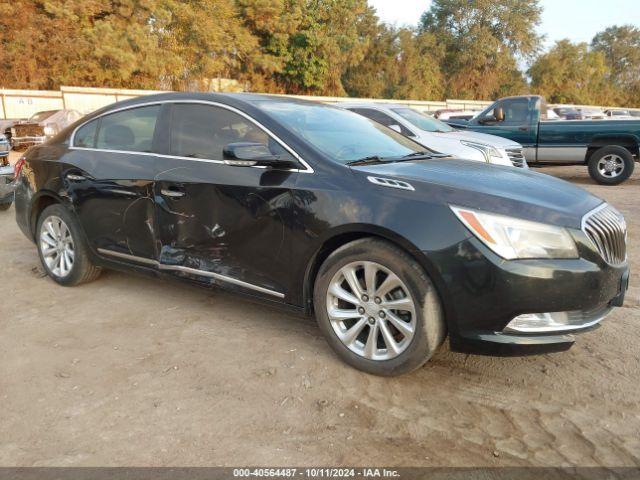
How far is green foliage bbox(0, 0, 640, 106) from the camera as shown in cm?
3011

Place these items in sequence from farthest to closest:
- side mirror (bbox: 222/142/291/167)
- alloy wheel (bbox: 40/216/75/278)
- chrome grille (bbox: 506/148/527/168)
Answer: chrome grille (bbox: 506/148/527/168) < alloy wheel (bbox: 40/216/75/278) < side mirror (bbox: 222/142/291/167)

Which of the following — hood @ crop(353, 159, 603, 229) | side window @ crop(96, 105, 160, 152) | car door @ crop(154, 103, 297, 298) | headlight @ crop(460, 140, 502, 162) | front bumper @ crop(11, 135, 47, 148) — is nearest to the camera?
hood @ crop(353, 159, 603, 229)

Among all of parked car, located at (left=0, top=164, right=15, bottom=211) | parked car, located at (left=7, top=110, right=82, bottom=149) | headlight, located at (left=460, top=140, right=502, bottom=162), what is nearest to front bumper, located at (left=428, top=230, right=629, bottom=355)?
headlight, located at (left=460, top=140, right=502, bottom=162)

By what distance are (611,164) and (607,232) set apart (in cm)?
927

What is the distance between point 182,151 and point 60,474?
7.42 ft

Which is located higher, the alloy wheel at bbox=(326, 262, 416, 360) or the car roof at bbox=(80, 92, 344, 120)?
the car roof at bbox=(80, 92, 344, 120)

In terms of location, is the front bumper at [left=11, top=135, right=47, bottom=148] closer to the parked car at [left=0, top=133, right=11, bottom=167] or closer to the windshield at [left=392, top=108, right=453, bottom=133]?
the parked car at [left=0, top=133, right=11, bottom=167]

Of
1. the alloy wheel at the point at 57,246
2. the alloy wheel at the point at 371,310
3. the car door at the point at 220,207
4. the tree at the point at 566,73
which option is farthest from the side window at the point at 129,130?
the tree at the point at 566,73

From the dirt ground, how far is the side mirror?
1196mm

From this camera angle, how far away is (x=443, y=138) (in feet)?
28.5

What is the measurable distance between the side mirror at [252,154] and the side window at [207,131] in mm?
195

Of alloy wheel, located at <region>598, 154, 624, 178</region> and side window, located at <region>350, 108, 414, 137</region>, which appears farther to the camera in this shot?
alloy wheel, located at <region>598, 154, 624, 178</region>

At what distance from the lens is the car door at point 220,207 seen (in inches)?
135

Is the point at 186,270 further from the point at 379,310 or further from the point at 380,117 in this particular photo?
the point at 380,117
